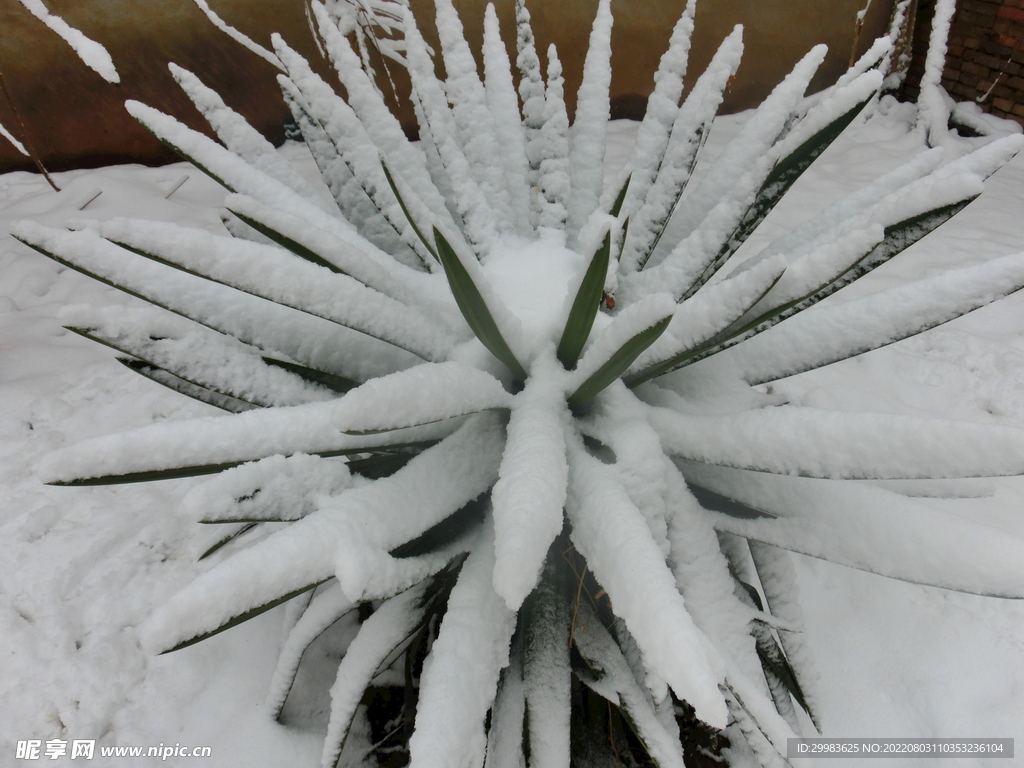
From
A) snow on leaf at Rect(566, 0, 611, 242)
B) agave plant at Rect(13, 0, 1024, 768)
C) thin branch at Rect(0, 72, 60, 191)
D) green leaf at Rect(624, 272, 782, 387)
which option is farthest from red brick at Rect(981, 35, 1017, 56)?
thin branch at Rect(0, 72, 60, 191)

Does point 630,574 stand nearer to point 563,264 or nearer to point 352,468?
point 352,468

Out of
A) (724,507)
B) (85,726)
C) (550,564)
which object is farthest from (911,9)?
(85,726)

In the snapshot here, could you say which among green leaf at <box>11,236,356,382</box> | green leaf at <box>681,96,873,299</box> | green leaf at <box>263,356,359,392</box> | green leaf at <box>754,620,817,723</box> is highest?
green leaf at <box>681,96,873,299</box>

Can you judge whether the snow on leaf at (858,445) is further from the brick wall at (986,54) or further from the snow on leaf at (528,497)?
the brick wall at (986,54)

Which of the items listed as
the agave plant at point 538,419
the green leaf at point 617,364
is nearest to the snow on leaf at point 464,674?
the agave plant at point 538,419

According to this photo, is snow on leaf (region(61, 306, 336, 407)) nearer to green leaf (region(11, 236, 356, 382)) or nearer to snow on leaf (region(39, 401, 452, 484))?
green leaf (region(11, 236, 356, 382))

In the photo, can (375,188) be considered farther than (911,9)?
No

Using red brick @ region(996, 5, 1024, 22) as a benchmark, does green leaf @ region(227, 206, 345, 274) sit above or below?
below
